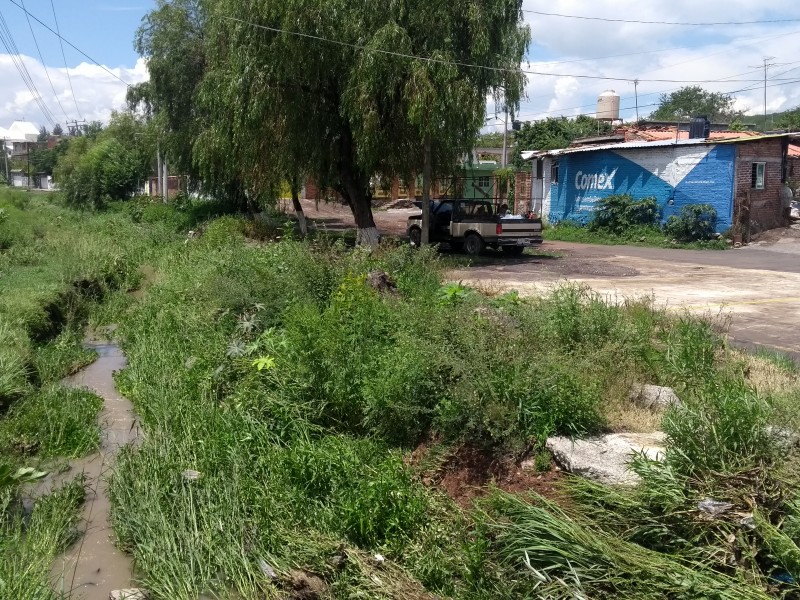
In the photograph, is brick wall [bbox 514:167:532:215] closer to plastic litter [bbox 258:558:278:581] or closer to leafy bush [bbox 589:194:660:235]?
leafy bush [bbox 589:194:660:235]

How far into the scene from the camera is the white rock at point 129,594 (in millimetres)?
5402

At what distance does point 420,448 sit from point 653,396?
220 centimetres

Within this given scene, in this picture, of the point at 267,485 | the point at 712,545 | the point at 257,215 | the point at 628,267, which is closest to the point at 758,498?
the point at 712,545

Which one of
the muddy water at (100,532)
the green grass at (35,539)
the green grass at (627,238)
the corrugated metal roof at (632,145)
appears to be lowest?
the muddy water at (100,532)

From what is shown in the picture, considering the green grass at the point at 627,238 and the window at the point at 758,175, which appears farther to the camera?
the window at the point at 758,175

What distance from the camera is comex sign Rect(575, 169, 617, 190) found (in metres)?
29.8

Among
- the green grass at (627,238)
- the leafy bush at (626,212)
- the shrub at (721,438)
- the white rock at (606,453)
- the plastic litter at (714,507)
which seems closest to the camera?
the plastic litter at (714,507)

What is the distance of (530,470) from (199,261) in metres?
12.0

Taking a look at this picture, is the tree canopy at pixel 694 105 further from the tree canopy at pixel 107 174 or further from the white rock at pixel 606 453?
the white rock at pixel 606 453

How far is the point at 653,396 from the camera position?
23.3ft

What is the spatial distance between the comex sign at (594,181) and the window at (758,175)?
500 cm

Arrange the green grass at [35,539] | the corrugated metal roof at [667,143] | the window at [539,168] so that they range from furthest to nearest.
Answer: the window at [539,168], the corrugated metal roof at [667,143], the green grass at [35,539]

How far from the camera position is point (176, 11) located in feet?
92.2

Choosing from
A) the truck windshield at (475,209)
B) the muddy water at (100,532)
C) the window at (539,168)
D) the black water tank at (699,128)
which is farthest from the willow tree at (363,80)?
the window at (539,168)
